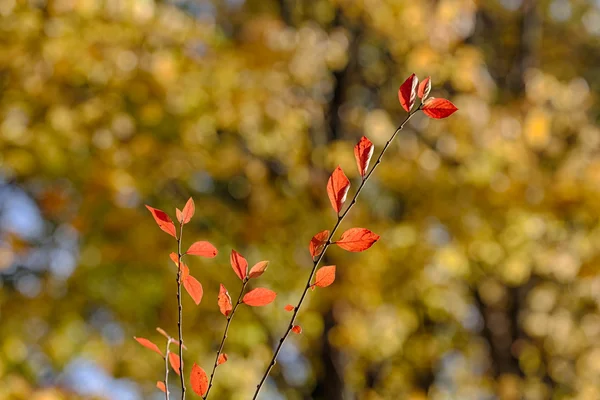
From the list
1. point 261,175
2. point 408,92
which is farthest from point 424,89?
point 261,175

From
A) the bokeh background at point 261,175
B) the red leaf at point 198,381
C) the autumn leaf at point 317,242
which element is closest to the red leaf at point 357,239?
Answer: the autumn leaf at point 317,242

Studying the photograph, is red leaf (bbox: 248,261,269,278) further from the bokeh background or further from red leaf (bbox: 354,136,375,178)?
the bokeh background

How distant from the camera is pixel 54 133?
8.00 ft

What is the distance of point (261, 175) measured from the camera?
328 centimetres

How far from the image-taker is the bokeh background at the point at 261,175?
253cm

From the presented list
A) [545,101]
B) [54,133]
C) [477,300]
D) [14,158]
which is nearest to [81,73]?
[54,133]

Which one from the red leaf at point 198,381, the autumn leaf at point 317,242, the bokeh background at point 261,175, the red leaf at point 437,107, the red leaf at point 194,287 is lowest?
the bokeh background at point 261,175

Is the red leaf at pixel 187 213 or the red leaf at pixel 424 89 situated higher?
the red leaf at pixel 424 89

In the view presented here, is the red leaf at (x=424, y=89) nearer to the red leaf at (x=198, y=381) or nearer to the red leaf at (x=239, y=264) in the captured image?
the red leaf at (x=239, y=264)

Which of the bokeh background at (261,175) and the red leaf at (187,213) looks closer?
the red leaf at (187,213)

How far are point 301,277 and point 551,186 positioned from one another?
4.21 feet

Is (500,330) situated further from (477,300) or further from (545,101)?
(545,101)

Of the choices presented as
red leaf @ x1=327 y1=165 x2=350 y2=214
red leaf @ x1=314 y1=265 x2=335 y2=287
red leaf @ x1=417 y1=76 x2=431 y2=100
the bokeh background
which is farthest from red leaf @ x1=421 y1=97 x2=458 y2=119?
the bokeh background

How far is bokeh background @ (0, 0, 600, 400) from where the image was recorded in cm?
253
